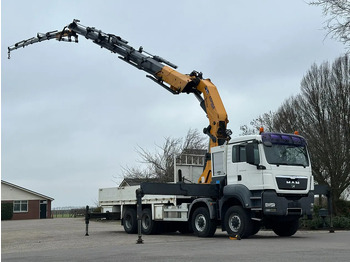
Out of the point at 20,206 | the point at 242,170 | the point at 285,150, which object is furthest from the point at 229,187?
the point at 20,206

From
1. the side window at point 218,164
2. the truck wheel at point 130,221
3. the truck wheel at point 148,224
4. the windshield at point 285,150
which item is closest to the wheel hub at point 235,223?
the side window at point 218,164

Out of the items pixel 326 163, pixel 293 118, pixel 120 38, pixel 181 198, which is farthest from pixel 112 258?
pixel 293 118

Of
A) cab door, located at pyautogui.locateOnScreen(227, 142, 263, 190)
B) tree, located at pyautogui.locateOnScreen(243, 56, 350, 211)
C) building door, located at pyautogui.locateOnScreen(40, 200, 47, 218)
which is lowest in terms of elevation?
building door, located at pyautogui.locateOnScreen(40, 200, 47, 218)

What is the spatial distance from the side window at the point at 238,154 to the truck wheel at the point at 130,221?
5.89 metres

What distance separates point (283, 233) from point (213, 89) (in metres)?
5.68

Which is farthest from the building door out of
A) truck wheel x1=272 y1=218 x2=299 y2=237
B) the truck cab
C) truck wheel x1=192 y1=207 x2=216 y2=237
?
the truck cab

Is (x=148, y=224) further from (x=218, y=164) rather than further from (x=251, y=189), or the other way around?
(x=251, y=189)

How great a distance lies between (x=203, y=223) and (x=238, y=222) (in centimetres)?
176

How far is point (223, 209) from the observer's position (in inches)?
670

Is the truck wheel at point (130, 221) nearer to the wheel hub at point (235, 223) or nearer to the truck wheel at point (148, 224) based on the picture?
the truck wheel at point (148, 224)

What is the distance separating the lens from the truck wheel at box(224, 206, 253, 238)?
52.4ft

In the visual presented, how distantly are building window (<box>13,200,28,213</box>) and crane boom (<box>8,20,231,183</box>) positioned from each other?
38.9 m

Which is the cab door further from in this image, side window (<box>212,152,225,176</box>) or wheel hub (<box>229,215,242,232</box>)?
wheel hub (<box>229,215,242,232</box>)

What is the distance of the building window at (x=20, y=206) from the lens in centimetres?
6010
